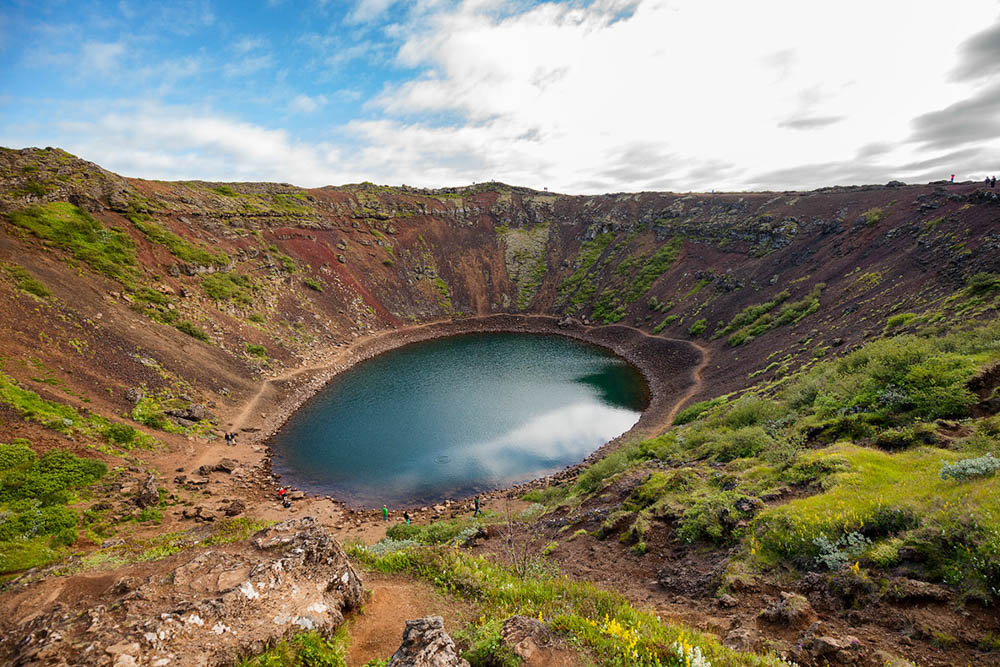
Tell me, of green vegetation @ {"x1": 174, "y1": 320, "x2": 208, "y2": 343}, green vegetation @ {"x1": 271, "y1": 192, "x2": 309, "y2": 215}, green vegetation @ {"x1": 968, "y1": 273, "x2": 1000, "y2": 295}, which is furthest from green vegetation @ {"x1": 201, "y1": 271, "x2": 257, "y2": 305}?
green vegetation @ {"x1": 968, "y1": 273, "x2": 1000, "y2": 295}

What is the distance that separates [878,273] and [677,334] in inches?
776

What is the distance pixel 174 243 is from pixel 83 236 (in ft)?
24.0

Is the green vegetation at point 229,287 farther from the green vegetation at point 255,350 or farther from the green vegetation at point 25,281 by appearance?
the green vegetation at point 25,281

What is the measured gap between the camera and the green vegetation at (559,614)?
6023 mm

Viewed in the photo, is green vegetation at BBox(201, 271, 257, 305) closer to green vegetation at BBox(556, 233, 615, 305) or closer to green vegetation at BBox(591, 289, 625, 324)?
A: green vegetation at BBox(556, 233, 615, 305)

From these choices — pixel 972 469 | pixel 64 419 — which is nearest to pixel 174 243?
pixel 64 419

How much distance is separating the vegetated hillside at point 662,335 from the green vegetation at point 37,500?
11 cm

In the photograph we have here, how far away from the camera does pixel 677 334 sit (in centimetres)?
5053

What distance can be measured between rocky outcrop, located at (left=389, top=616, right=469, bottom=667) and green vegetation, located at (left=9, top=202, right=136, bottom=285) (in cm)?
4470

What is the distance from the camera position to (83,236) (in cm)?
3731

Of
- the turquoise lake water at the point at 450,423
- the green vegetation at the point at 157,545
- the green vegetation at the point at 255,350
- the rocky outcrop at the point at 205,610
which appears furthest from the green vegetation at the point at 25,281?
the rocky outcrop at the point at 205,610

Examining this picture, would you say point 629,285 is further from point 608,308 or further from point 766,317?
point 766,317

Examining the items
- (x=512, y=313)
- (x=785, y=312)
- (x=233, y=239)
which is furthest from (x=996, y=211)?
(x=233, y=239)

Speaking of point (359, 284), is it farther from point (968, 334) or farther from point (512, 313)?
point (968, 334)
